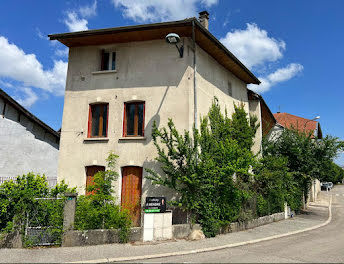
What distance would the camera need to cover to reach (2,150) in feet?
46.5

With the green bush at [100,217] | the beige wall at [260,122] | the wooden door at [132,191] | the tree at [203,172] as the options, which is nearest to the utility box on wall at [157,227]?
the green bush at [100,217]

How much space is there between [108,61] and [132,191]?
6.25 m

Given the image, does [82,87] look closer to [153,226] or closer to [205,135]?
[205,135]

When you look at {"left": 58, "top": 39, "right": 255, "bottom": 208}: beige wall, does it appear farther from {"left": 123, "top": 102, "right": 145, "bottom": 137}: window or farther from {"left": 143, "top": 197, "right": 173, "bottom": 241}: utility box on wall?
{"left": 143, "top": 197, "right": 173, "bottom": 241}: utility box on wall

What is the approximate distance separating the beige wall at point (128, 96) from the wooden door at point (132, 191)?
27cm

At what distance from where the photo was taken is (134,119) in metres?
12.2

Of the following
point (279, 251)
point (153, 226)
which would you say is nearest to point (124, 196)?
point (153, 226)

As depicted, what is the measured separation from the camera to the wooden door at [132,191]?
11.3 m

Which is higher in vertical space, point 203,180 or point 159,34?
point 159,34

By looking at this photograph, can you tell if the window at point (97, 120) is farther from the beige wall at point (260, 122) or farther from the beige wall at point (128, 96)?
the beige wall at point (260, 122)

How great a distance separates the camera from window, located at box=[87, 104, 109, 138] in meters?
12.5

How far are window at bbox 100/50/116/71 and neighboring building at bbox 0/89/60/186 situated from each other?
5490 mm

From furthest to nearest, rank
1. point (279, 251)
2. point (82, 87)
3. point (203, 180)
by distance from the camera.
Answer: point (82, 87), point (203, 180), point (279, 251)

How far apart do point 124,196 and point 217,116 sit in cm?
559
